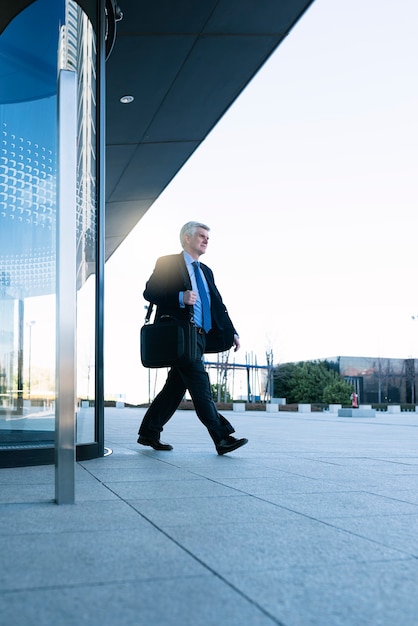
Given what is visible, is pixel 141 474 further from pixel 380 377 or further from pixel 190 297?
pixel 380 377

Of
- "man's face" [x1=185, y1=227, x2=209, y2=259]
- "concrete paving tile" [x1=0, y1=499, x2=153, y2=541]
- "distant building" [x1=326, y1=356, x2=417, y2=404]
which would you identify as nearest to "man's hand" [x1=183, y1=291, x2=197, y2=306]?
"man's face" [x1=185, y1=227, x2=209, y2=259]

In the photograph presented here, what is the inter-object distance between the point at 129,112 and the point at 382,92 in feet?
53.4

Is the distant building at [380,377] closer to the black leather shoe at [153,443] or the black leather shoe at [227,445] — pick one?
the black leather shoe at [153,443]

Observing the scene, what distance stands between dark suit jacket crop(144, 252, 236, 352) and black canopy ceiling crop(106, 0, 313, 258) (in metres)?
3.46

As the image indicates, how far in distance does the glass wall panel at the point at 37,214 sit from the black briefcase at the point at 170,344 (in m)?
0.50

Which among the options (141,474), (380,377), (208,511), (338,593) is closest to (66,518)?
(208,511)

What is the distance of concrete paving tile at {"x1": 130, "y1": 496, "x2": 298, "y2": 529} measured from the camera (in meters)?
2.95

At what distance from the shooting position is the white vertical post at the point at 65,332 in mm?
3330

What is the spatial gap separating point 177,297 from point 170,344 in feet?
1.46

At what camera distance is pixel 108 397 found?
140 feet

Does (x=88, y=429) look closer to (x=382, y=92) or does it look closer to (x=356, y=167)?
(x=382, y=92)

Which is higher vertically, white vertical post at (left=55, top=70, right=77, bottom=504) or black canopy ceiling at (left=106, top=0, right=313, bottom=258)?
black canopy ceiling at (left=106, top=0, right=313, bottom=258)

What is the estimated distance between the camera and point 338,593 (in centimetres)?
191

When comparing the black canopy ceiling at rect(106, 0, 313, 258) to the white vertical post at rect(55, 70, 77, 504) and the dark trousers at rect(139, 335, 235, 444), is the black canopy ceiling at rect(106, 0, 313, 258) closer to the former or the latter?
the dark trousers at rect(139, 335, 235, 444)
